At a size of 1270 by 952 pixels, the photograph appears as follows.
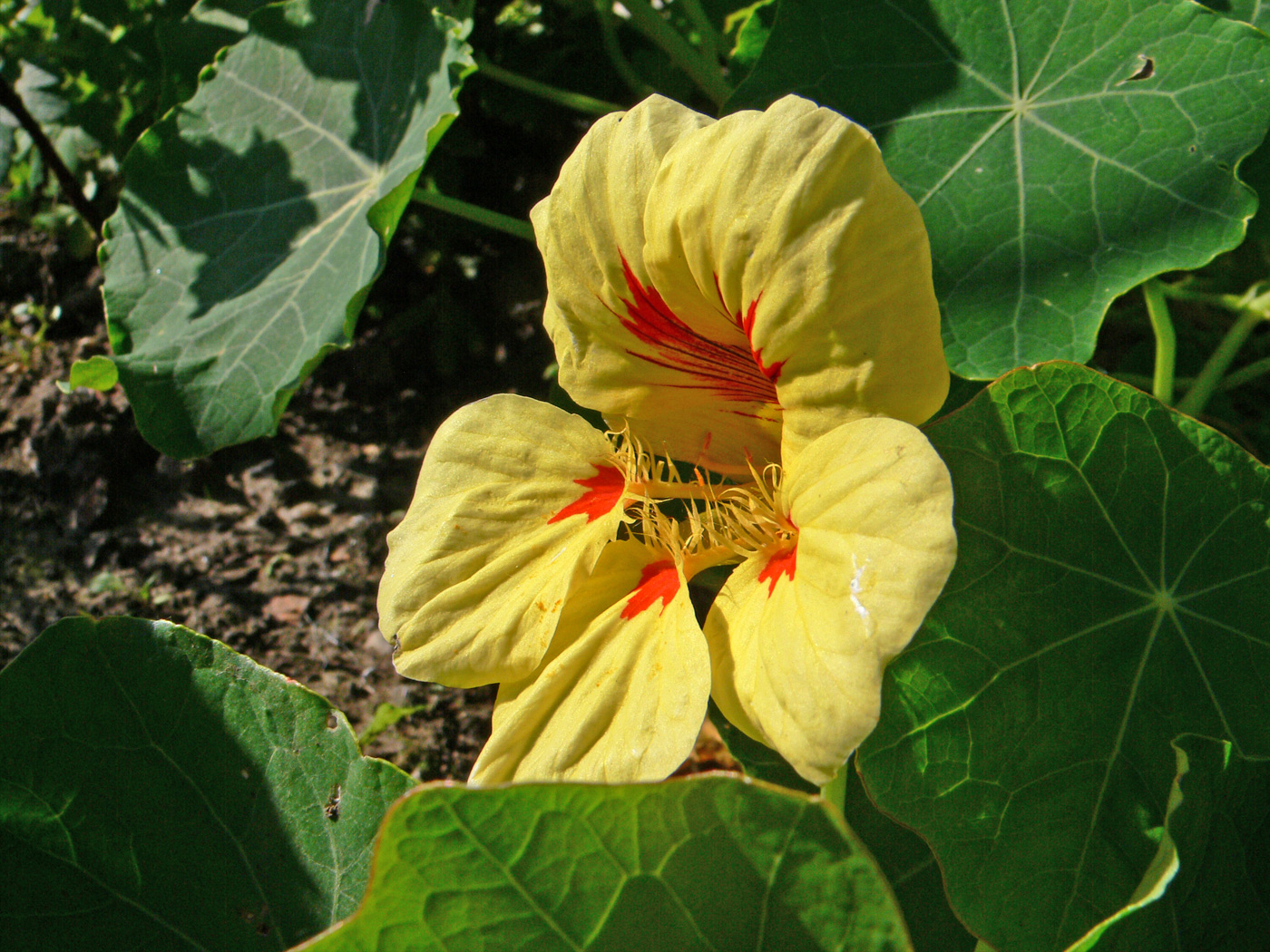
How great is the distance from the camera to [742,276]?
34.0 inches

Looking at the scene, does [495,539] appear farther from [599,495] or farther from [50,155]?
[50,155]

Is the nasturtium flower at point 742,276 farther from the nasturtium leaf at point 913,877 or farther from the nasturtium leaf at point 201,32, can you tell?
the nasturtium leaf at point 201,32

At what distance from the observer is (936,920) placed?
117 cm

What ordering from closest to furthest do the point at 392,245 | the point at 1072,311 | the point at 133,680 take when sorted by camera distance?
the point at 133,680 < the point at 1072,311 < the point at 392,245

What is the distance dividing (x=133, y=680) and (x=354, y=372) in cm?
131

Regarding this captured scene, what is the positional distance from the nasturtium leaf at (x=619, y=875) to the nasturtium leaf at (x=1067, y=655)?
30cm

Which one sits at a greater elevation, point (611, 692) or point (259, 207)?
point (259, 207)

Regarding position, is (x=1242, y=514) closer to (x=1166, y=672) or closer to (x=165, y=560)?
(x=1166, y=672)

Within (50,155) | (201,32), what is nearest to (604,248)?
(201,32)

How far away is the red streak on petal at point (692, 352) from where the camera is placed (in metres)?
1.00

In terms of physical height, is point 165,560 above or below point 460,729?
above

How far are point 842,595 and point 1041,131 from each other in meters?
0.95

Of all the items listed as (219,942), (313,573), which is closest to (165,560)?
(313,573)

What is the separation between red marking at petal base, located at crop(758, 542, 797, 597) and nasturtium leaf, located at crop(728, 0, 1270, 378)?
45 cm
